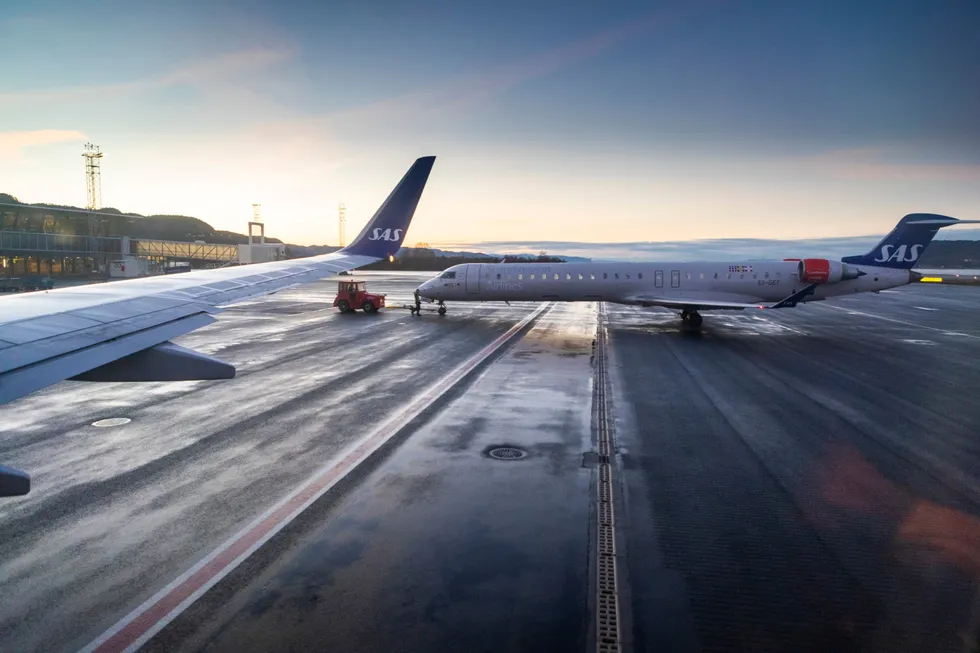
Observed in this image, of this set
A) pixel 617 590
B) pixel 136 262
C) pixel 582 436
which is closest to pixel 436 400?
pixel 582 436

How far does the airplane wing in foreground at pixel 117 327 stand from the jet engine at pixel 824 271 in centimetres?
2757

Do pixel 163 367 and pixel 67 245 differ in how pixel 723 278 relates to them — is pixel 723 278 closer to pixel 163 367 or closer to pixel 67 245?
pixel 163 367

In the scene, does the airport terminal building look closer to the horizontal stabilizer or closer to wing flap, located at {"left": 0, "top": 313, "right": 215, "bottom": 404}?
the horizontal stabilizer

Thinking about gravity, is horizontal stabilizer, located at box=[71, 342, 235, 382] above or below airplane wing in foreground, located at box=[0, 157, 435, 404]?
below

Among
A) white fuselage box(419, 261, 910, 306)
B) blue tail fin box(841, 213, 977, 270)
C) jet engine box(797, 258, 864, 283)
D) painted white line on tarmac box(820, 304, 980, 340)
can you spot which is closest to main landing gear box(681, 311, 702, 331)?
white fuselage box(419, 261, 910, 306)

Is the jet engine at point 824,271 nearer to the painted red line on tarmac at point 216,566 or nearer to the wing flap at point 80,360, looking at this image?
the painted red line on tarmac at point 216,566

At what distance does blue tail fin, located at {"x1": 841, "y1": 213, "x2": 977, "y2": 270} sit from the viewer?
2941 cm

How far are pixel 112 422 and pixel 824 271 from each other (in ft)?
101

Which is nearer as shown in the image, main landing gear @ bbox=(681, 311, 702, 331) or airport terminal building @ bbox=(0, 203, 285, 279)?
main landing gear @ bbox=(681, 311, 702, 331)

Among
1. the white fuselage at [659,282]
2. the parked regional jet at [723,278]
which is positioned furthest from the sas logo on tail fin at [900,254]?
the white fuselage at [659,282]

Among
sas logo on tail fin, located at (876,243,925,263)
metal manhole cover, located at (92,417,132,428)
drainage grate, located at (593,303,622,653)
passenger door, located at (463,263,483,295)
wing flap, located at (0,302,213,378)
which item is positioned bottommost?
drainage grate, located at (593,303,622,653)

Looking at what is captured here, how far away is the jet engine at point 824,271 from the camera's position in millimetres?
28250

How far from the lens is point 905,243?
29.7 metres

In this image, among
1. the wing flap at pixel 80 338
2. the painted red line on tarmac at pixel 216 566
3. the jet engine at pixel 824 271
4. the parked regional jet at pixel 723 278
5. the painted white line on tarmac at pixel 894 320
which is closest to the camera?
the wing flap at pixel 80 338
